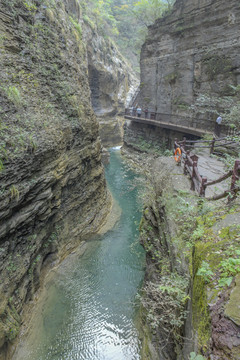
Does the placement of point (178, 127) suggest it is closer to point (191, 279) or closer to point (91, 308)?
point (91, 308)

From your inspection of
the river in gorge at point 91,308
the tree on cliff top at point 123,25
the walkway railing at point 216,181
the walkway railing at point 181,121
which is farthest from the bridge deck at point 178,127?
the tree on cliff top at point 123,25

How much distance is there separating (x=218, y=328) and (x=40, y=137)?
22.2ft

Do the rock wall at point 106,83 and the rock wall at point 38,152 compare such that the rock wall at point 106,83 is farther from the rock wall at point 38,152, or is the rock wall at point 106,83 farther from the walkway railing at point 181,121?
the rock wall at point 38,152

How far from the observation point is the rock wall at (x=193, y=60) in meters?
14.5

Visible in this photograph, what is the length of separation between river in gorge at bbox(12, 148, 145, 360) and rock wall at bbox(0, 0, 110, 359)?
0.70 m

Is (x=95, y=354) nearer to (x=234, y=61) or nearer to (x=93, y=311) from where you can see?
(x=93, y=311)

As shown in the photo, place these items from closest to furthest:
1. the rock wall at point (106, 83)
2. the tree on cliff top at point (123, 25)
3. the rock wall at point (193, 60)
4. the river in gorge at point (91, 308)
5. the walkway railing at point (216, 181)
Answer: the walkway railing at point (216, 181) → the river in gorge at point (91, 308) → the rock wall at point (193, 60) → the rock wall at point (106, 83) → the tree on cliff top at point (123, 25)

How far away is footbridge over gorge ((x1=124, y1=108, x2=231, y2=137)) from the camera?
591 inches

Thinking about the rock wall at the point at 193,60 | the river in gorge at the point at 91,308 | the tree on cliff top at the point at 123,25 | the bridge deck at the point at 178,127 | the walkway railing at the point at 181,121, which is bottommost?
the river in gorge at the point at 91,308

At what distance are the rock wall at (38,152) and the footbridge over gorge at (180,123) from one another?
781cm

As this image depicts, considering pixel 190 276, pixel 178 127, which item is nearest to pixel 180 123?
pixel 178 127

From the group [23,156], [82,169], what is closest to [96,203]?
[82,169]

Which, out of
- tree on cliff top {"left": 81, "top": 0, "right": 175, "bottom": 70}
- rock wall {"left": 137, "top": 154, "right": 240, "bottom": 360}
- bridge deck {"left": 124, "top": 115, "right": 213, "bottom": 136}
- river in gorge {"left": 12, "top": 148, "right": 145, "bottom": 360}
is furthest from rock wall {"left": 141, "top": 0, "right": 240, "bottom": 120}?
tree on cliff top {"left": 81, "top": 0, "right": 175, "bottom": 70}

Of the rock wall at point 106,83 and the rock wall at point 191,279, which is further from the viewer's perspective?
the rock wall at point 106,83
